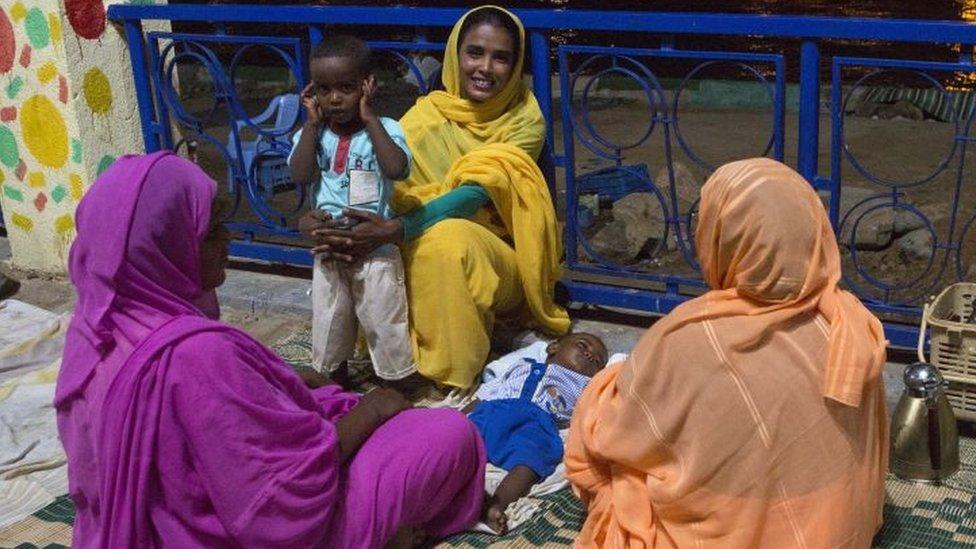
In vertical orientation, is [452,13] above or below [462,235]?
above

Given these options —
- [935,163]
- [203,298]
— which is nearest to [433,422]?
[203,298]

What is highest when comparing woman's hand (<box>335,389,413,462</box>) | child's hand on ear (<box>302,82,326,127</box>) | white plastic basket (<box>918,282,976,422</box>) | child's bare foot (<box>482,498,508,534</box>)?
child's hand on ear (<box>302,82,326,127</box>)

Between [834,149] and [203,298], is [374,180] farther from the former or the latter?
[834,149]

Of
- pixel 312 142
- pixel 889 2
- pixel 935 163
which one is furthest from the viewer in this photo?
pixel 889 2

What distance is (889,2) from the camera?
13641mm

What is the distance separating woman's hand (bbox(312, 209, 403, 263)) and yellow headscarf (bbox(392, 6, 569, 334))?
0.90 feet

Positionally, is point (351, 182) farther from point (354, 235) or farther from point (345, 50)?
point (345, 50)

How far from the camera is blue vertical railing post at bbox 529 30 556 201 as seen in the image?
4.45 metres

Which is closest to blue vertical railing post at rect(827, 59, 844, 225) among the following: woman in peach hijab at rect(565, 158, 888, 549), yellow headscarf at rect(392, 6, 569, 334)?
yellow headscarf at rect(392, 6, 569, 334)

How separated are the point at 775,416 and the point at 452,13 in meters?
2.58

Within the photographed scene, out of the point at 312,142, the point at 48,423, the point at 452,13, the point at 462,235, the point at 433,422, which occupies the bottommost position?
the point at 48,423

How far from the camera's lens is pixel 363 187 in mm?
4023

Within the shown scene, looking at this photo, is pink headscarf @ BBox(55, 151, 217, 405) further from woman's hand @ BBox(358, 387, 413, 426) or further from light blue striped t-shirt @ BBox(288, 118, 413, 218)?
light blue striped t-shirt @ BBox(288, 118, 413, 218)

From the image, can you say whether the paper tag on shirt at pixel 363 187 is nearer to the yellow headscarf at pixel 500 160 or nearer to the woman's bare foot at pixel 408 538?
the yellow headscarf at pixel 500 160
